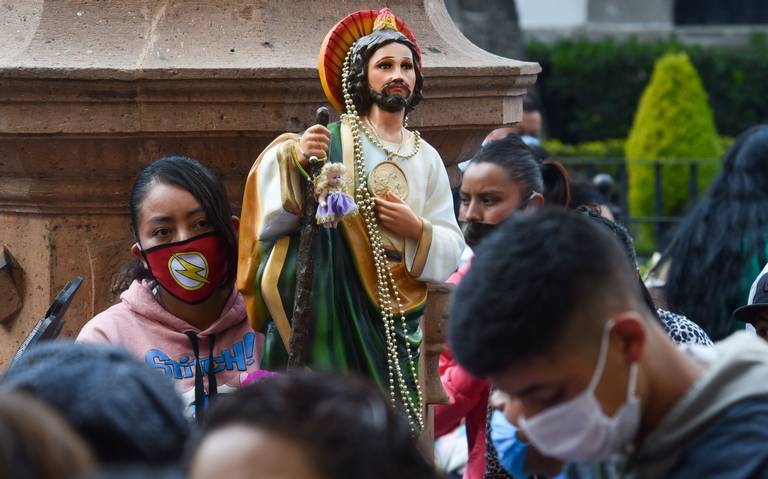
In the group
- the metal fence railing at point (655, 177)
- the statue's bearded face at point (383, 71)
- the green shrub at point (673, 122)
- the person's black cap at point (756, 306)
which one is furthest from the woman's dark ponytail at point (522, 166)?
the green shrub at point (673, 122)

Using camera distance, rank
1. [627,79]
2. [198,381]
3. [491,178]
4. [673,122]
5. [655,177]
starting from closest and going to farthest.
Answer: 1. [198,381]
2. [491,178]
3. [655,177]
4. [673,122]
5. [627,79]

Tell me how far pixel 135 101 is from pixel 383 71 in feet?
2.89

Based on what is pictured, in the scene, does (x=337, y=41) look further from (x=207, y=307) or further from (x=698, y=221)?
(x=698, y=221)

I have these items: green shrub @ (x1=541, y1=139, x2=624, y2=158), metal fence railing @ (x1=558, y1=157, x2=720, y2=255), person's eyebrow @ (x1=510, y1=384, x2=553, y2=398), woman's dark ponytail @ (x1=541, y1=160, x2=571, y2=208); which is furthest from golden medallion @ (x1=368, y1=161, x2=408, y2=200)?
green shrub @ (x1=541, y1=139, x2=624, y2=158)

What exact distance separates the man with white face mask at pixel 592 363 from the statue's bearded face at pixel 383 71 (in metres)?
1.25

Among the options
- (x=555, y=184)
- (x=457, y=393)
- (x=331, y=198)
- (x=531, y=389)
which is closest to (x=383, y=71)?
(x=331, y=198)

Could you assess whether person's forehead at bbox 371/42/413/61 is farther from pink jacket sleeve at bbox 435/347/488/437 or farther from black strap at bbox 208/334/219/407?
pink jacket sleeve at bbox 435/347/488/437

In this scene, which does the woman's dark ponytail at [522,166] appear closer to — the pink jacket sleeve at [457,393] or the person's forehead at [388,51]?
the pink jacket sleeve at [457,393]

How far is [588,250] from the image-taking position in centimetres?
243

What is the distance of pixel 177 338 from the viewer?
3902 millimetres

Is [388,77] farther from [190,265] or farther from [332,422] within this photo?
[332,422]

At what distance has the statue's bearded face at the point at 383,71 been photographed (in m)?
3.69

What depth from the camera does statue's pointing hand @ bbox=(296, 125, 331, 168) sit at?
3.55 meters

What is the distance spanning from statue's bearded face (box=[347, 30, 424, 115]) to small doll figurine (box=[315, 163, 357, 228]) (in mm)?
259
